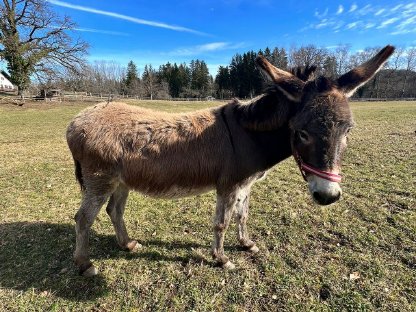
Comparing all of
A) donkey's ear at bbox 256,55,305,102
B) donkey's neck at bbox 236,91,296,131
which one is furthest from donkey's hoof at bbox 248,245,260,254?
donkey's ear at bbox 256,55,305,102

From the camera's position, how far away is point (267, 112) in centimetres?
317

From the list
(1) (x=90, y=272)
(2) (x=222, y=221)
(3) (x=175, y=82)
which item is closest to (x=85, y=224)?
(1) (x=90, y=272)

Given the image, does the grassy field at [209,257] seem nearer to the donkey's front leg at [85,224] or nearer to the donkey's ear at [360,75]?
the donkey's front leg at [85,224]

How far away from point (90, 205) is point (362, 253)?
3.89m

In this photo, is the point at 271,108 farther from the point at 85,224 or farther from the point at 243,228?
A: the point at 85,224

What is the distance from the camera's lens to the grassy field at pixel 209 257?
3172 mm

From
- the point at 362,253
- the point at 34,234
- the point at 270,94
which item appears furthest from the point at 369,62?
the point at 34,234

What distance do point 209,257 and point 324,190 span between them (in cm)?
214

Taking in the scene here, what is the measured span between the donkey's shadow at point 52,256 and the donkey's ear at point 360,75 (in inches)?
117

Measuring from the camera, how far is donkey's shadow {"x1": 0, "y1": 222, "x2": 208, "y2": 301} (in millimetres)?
3363

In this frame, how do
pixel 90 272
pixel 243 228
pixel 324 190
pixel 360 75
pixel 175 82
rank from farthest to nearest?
1. pixel 175 82
2. pixel 243 228
3. pixel 90 272
4. pixel 360 75
5. pixel 324 190

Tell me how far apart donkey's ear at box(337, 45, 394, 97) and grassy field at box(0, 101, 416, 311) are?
2.39m

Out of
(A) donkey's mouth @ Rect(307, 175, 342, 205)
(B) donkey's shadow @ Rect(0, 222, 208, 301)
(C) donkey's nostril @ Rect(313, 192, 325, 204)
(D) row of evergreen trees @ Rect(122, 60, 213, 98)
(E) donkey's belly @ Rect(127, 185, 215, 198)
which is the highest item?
(D) row of evergreen trees @ Rect(122, 60, 213, 98)

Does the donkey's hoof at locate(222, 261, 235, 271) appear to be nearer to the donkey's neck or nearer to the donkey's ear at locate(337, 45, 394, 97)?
the donkey's neck
